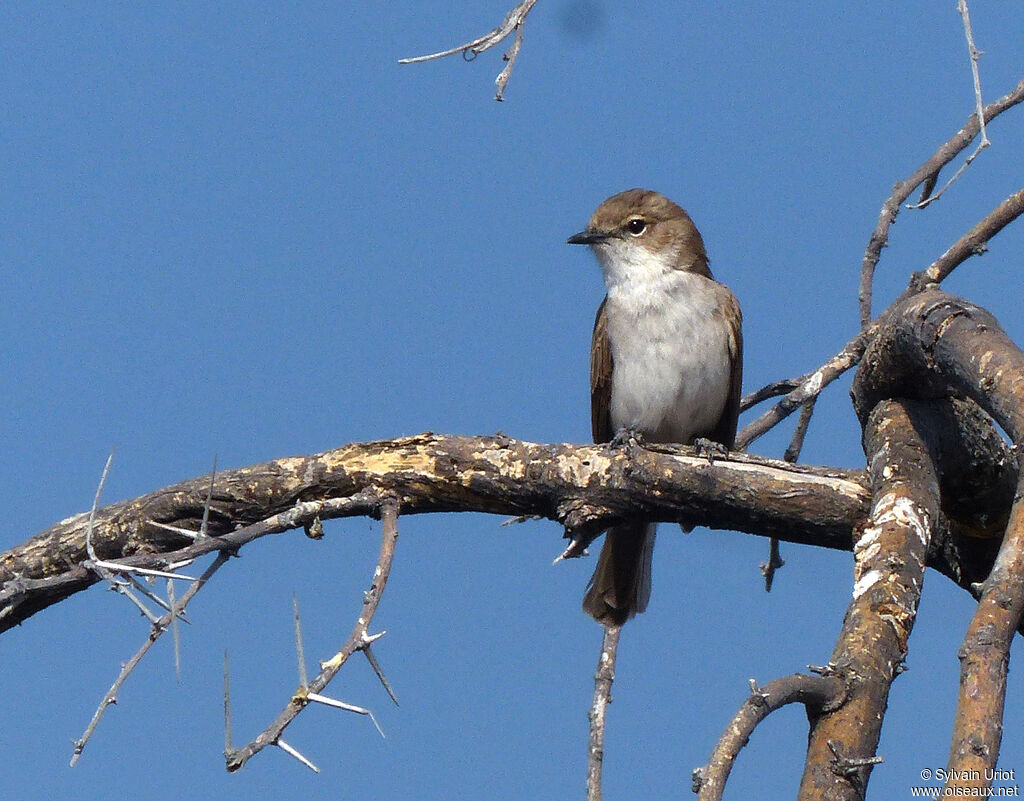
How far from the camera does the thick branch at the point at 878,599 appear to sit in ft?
9.37

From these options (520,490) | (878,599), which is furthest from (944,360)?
(520,490)

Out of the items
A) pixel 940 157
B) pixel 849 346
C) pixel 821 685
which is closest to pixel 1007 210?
pixel 940 157

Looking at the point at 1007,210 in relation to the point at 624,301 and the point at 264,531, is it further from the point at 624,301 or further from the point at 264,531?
the point at 264,531

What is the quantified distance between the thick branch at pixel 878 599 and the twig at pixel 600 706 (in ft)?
3.85

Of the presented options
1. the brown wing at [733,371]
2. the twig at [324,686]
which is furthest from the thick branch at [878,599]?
the brown wing at [733,371]

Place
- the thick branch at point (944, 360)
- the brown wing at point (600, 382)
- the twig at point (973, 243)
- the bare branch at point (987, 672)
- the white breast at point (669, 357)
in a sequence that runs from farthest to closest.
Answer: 1. the brown wing at point (600, 382)
2. the white breast at point (669, 357)
3. the twig at point (973, 243)
4. the thick branch at point (944, 360)
5. the bare branch at point (987, 672)

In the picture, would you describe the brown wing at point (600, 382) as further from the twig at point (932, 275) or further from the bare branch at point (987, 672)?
the bare branch at point (987, 672)

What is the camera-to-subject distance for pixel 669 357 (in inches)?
267

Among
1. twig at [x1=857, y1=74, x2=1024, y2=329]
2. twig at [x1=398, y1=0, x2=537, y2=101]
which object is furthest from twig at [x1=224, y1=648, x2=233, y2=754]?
twig at [x1=857, y1=74, x2=1024, y2=329]

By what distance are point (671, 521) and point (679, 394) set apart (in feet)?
6.42

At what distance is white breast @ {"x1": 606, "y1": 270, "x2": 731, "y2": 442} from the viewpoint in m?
6.80

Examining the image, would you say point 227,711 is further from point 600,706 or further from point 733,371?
point 733,371

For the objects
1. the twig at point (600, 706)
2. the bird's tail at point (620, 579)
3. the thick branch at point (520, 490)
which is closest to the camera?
the twig at point (600, 706)

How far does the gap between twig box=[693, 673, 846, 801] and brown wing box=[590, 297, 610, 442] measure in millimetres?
4095
